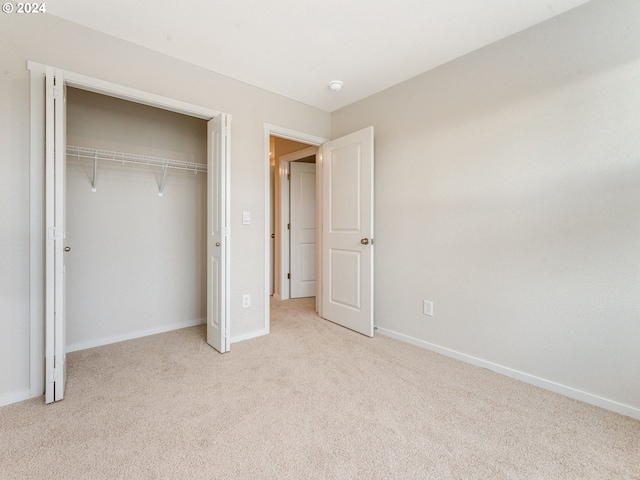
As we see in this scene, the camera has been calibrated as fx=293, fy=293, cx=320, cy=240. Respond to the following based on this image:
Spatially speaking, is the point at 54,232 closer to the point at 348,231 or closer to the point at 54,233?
the point at 54,233

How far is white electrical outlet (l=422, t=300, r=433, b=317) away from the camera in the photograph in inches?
101

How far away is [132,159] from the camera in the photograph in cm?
275

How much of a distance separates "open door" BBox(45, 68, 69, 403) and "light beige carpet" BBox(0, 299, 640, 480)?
25cm

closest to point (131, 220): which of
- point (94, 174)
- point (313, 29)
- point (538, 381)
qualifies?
point (94, 174)

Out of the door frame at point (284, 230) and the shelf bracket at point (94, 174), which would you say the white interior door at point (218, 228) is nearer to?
the shelf bracket at point (94, 174)

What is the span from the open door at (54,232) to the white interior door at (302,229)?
2980mm

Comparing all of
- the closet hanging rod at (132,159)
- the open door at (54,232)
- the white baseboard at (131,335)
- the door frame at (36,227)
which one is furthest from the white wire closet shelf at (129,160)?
the white baseboard at (131,335)

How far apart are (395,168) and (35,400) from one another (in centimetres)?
316

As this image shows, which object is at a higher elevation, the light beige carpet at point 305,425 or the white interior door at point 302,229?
the white interior door at point 302,229

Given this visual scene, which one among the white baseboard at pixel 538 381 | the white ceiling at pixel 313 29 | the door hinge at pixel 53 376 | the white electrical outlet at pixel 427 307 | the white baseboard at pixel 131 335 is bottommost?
the white baseboard at pixel 538 381

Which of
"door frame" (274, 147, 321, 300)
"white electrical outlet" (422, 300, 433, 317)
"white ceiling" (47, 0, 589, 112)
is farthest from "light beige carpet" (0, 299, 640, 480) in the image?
"white ceiling" (47, 0, 589, 112)

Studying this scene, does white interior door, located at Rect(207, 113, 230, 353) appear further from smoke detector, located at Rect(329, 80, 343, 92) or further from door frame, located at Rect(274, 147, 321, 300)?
door frame, located at Rect(274, 147, 321, 300)

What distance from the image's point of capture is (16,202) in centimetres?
175

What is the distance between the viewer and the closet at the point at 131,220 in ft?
8.34
